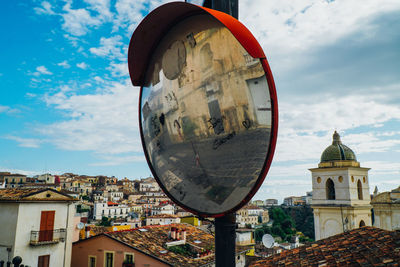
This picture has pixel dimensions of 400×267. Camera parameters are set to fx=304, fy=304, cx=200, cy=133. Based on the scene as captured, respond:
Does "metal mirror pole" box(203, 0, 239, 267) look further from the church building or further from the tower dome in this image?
the tower dome

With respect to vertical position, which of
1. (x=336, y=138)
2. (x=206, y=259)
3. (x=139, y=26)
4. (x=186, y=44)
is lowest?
(x=206, y=259)

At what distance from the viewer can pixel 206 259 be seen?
685 inches

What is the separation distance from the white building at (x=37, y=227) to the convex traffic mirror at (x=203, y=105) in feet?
57.1

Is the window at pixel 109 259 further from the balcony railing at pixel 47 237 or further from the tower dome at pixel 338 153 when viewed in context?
the tower dome at pixel 338 153

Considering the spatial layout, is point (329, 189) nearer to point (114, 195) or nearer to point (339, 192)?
point (339, 192)

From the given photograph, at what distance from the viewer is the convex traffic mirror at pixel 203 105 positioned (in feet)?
4.62

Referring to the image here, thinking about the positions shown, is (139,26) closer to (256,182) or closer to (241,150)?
(241,150)

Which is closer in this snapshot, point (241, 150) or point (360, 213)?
point (241, 150)

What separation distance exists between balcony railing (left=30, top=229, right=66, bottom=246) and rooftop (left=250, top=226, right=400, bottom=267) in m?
12.8

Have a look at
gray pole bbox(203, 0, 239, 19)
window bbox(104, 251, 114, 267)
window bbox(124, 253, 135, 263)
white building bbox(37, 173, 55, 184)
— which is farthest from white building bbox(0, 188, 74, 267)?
white building bbox(37, 173, 55, 184)

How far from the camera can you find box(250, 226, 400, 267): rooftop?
7.09 meters

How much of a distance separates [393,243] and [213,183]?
8.34 metres

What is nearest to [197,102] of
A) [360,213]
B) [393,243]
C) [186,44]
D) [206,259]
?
[186,44]

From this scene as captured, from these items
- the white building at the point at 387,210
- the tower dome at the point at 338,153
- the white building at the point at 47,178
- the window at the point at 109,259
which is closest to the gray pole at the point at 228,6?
the window at the point at 109,259
